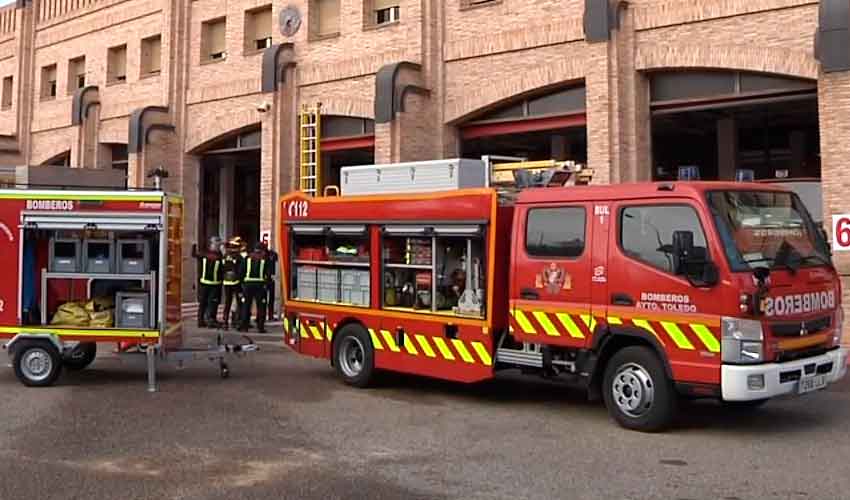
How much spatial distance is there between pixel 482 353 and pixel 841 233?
25.1ft

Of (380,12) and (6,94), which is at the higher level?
(6,94)

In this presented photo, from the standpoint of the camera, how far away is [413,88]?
61.1ft

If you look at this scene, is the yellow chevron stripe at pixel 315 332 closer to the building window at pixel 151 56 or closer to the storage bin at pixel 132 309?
the storage bin at pixel 132 309

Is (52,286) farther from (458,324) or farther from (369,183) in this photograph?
(458,324)

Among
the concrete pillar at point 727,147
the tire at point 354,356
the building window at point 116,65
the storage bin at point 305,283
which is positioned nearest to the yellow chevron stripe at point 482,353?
the tire at point 354,356

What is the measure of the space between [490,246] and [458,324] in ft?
3.14

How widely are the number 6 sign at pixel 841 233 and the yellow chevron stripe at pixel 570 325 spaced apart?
740 centimetres

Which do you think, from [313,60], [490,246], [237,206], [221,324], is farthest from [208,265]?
[237,206]

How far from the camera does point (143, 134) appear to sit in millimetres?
23812

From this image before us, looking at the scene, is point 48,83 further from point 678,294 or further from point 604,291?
point 678,294

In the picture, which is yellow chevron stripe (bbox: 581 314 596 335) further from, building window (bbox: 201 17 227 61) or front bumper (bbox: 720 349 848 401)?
building window (bbox: 201 17 227 61)

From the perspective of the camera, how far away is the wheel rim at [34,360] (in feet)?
34.2

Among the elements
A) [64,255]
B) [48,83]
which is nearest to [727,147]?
[64,255]

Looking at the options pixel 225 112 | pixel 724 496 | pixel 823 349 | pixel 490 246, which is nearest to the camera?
pixel 724 496
